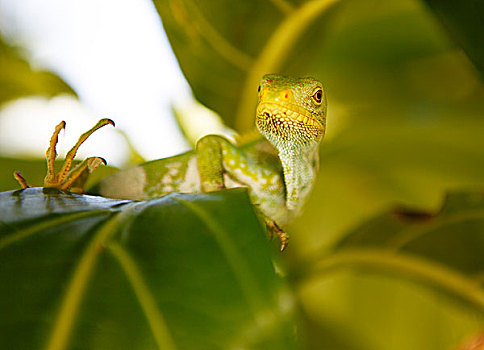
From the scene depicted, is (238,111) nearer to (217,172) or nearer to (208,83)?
(208,83)

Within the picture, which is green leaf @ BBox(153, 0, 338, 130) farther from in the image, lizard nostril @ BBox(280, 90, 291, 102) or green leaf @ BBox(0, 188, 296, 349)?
green leaf @ BBox(0, 188, 296, 349)

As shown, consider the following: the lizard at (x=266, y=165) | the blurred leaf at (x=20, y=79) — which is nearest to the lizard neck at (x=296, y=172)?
the lizard at (x=266, y=165)

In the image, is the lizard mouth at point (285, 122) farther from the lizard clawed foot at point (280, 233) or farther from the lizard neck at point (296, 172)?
the lizard clawed foot at point (280, 233)

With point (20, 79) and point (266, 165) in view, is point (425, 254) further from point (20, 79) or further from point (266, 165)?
point (20, 79)

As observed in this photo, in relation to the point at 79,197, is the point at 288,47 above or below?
above

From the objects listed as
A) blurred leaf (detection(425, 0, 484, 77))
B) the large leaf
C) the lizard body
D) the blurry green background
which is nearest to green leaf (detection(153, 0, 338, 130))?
the blurry green background

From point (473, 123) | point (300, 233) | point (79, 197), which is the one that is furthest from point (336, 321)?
point (79, 197)
